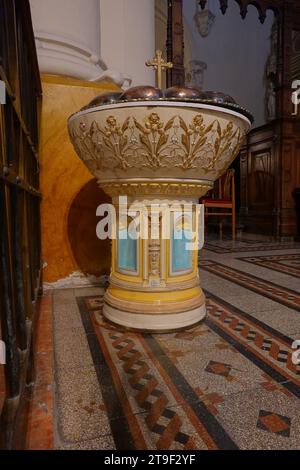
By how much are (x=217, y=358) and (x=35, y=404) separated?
0.61 meters

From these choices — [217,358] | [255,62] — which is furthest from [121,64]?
[255,62]

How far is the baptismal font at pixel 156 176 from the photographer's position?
1.21 metres

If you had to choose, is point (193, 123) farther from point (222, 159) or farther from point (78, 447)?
point (78, 447)

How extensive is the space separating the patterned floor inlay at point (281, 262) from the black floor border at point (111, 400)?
190cm

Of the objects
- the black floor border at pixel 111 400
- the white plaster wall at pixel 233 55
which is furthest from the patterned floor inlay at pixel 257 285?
the white plaster wall at pixel 233 55

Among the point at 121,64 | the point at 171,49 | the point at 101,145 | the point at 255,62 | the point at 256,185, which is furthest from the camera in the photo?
the point at 255,62

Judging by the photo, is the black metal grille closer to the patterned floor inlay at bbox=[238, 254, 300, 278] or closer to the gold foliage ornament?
the gold foliage ornament

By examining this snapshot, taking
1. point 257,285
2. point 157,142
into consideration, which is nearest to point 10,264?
point 157,142

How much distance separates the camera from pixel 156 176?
134 cm

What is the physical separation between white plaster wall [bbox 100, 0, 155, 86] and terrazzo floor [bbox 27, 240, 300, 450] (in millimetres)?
2186

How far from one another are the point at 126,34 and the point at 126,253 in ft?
7.54

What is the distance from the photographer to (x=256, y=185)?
5656 mm

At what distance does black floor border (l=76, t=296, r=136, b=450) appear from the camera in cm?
76

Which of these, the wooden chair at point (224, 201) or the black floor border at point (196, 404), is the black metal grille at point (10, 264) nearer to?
the black floor border at point (196, 404)
